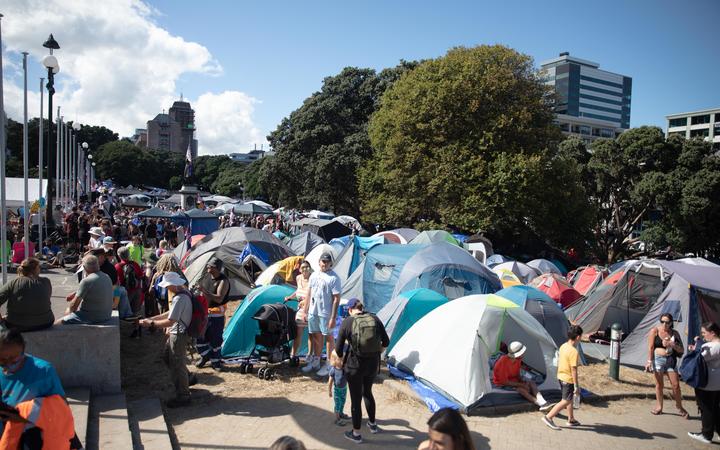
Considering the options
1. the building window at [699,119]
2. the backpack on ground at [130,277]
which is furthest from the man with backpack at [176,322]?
the building window at [699,119]

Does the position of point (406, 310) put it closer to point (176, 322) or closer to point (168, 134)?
point (176, 322)

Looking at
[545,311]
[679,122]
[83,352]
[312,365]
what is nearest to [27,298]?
[83,352]

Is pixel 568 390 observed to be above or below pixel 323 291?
below

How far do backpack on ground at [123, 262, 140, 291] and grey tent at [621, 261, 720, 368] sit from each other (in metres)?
9.57

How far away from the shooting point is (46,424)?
3.50 m

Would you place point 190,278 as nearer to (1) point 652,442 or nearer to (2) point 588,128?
(1) point 652,442

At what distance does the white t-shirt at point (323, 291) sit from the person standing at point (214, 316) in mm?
1293

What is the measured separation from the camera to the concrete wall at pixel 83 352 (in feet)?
18.8

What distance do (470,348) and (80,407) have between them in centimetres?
484

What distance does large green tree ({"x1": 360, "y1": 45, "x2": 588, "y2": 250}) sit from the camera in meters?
22.8

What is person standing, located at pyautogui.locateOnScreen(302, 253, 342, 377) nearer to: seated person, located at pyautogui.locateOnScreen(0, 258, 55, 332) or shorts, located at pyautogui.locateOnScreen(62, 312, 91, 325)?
shorts, located at pyautogui.locateOnScreen(62, 312, 91, 325)

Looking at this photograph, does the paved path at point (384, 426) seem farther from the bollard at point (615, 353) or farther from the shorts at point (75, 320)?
the shorts at point (75, 320)

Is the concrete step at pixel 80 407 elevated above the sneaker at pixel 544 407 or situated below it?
above

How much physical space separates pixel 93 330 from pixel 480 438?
4.81 meters
